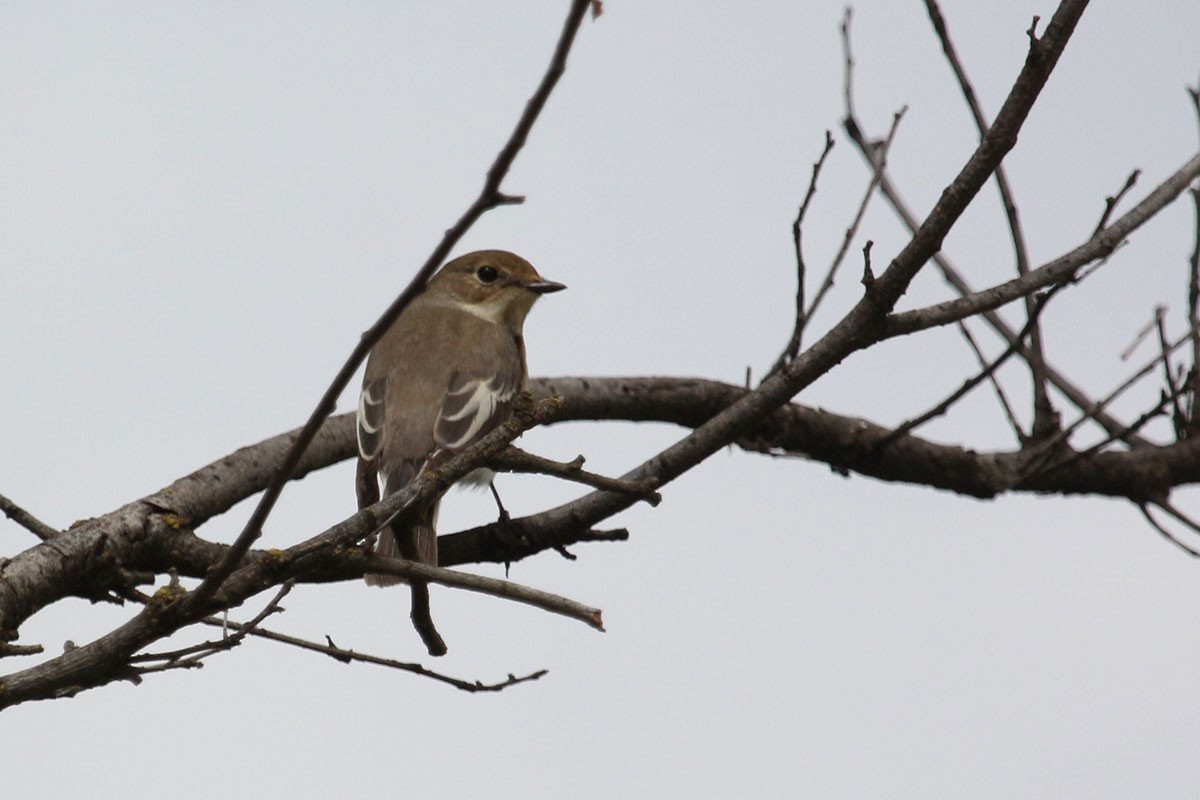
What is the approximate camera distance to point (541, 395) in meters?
6.32

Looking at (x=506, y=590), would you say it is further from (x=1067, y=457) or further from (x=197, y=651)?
(x=1067, y=457)

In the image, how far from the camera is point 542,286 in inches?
311

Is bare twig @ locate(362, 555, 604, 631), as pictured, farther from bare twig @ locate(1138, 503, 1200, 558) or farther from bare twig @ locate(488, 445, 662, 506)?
bare twig @ locate(1138, 503, 1200, 558)

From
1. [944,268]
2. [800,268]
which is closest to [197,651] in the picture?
[800,268]

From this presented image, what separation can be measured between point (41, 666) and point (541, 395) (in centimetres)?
333

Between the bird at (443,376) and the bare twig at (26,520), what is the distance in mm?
1157

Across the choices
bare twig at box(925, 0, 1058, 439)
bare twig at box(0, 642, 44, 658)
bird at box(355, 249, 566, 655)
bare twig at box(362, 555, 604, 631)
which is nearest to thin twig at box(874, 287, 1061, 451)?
bare twig at box(925, 0, 1058, 439)

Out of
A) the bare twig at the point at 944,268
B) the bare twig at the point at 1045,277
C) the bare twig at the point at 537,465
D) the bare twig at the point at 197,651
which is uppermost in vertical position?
the bare twig at the point at 944,268

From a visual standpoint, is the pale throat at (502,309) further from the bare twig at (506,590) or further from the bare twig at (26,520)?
the bare twig at (506,590)

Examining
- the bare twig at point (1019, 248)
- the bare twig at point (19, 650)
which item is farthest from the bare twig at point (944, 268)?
the bare twig at point (19, 650)

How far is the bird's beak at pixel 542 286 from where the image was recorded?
788cm

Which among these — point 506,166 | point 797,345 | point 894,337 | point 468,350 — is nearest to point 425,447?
point 468,350

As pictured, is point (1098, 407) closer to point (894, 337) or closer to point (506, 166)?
point (894, 337)

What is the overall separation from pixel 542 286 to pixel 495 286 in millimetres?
305
